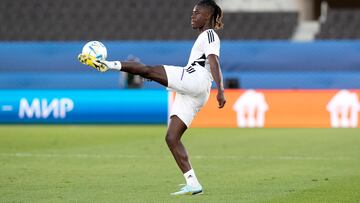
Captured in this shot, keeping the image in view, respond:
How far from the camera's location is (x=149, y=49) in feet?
83.7

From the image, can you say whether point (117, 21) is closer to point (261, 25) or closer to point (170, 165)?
point (261, 25)

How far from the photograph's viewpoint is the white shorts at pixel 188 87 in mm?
8977

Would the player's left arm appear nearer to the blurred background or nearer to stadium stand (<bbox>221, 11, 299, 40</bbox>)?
the blurred background

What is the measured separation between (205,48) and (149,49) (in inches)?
648

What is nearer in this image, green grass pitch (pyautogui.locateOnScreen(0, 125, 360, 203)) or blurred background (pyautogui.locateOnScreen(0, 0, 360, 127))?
green grass pitch (pyautogui.locateOnScreen(0, 125, 360, 203))

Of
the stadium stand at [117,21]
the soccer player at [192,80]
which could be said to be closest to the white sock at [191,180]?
the soccer player at [192,80]

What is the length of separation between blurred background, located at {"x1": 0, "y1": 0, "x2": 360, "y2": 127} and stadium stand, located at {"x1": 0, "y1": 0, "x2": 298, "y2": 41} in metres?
0.03

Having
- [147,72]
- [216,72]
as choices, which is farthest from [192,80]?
[147,72]

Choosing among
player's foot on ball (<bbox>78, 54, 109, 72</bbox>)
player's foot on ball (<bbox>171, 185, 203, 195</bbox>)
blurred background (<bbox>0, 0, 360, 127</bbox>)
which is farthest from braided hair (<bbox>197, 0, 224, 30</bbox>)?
blurred background (<bbox>0, 0, 360, 127</bbox>)

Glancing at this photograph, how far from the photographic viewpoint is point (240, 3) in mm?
28734

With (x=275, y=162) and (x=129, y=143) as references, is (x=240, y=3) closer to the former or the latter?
(x=129, y=143)

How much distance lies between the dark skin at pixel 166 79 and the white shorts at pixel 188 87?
2.7 inches

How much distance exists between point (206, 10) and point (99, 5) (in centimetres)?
1987

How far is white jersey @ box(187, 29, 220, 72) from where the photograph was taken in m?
9.07
